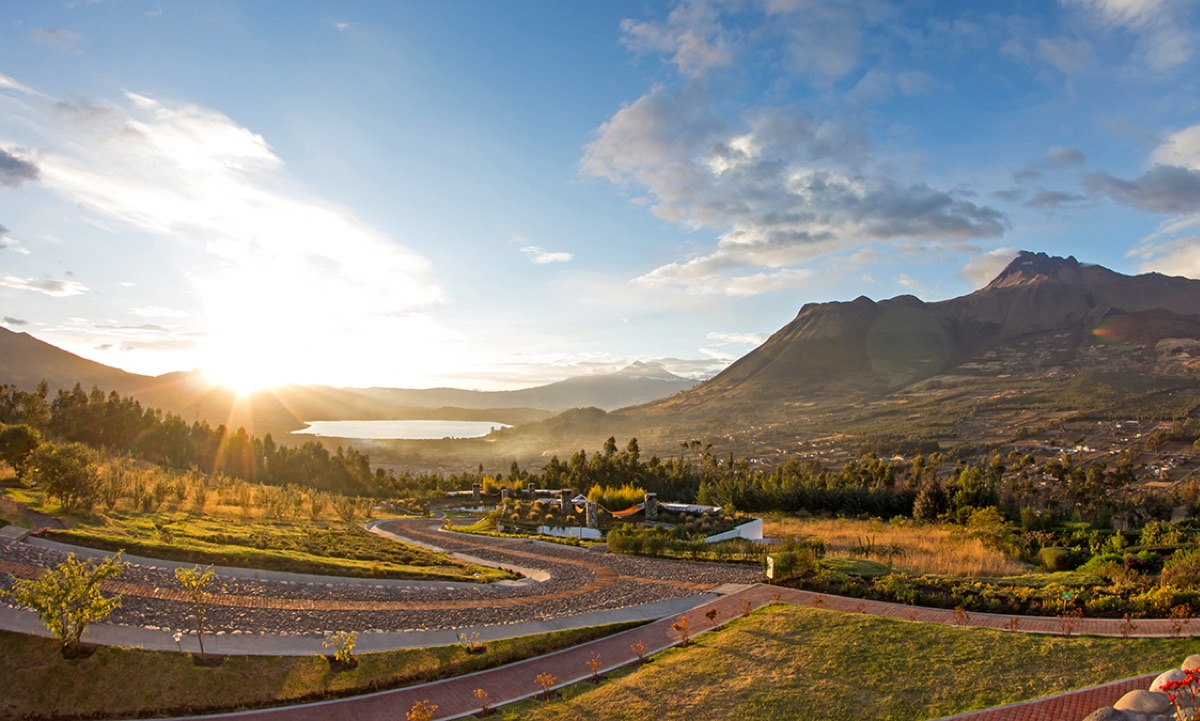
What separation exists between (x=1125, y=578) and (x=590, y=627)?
11.9 m

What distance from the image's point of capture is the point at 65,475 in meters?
19.4

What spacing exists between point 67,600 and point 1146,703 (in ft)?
48.1

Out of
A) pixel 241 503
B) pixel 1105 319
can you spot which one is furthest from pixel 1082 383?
pixel 241 503

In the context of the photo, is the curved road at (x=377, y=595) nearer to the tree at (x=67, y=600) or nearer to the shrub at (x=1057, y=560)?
the tree at (x=67, y=600)

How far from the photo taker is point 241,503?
28781 millimetres

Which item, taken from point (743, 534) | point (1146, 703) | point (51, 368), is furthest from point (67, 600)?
point (51, 368)

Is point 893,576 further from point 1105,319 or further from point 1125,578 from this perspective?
point 1105,319

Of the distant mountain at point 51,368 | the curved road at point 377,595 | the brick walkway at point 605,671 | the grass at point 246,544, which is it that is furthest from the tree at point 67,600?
the distant mountain at point 51,368

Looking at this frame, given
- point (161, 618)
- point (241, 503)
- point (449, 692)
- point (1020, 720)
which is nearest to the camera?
point (1020, 720)

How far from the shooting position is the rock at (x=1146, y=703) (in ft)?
23.1

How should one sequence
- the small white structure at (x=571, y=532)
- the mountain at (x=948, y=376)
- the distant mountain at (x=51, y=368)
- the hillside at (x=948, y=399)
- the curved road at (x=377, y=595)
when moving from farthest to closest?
A: the distant mountain at (x=51, y=368)
the mountain at (x=948, y=376)
the hillside at (x=948, y=399)
the small white structure at (x=571, y=532)
the curved road at (x=377, y=595)

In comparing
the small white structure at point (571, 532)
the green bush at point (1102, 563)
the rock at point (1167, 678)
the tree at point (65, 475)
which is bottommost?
the small white structure at point (571, 532)

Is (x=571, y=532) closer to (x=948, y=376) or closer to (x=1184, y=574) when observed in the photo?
(x=1184, y=574)

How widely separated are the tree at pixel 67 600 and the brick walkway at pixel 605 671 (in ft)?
10.00
